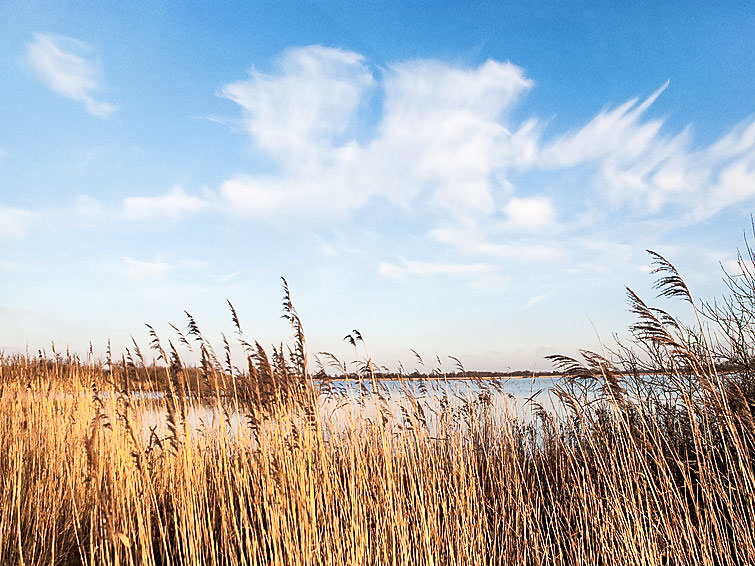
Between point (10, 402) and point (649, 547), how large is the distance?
7882mm

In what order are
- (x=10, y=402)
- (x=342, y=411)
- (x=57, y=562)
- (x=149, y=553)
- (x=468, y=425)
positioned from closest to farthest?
(x=149, y=553)
(x=57, y=562)
(x=342, y=411)
(x=468, y=425)
(x=10, y=402)

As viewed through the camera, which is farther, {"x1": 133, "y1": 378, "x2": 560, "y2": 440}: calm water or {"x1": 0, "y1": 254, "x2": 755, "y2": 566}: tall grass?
{"x1": 133, "y1": 378, "x2": 560, "y2": 440}: calm water

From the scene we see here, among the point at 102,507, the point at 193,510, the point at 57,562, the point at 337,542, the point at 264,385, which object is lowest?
the point at 57,562

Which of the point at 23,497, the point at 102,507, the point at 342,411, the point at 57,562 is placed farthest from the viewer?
the point at 23,497

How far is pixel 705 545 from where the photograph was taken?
3086 millimetres

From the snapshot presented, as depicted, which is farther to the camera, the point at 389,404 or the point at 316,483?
the point at 389,404

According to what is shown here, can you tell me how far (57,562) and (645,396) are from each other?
16.3 ft

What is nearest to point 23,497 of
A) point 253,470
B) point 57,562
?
point 57,562

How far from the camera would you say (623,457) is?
3.74 meters

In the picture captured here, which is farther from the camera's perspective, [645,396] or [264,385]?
[645,396]

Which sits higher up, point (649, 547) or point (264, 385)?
point (264, 385)

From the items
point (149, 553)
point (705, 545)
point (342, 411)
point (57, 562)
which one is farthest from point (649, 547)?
point (57, 562)

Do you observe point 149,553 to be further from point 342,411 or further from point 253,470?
point 342,411

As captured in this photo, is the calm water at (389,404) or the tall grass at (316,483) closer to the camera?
the tall grass at (316,483)
